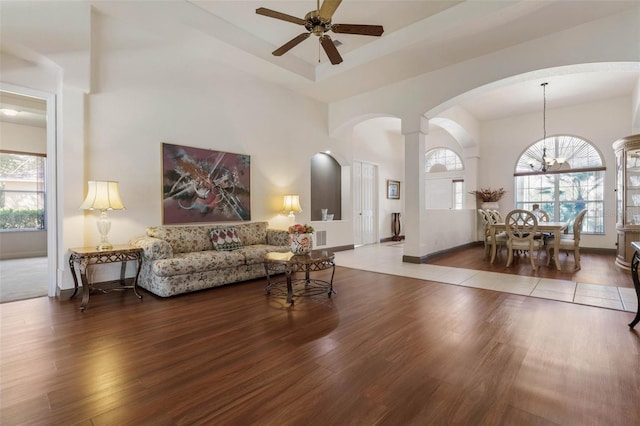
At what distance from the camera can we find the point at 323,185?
287 inches

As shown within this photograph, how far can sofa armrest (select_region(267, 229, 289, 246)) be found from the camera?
4953 millimetres

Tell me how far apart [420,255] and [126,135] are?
17.1 ft

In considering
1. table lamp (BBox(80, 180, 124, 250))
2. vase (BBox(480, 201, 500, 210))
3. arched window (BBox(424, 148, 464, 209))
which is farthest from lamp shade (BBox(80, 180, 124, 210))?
arched window (BBox(424, 148, 464, 209))

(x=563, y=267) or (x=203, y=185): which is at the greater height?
(x=203, y=185)

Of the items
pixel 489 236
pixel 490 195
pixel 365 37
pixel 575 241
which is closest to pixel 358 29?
pixel 365 37

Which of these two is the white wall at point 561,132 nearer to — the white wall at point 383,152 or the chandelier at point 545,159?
A: the chandelier at point 545,159

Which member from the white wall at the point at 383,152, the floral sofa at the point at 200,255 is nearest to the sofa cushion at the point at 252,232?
the floral sofa at the point at 200,255

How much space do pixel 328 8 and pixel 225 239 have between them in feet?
10.6

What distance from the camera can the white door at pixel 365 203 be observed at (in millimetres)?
8462

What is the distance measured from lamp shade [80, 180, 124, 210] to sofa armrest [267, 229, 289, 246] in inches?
88.0

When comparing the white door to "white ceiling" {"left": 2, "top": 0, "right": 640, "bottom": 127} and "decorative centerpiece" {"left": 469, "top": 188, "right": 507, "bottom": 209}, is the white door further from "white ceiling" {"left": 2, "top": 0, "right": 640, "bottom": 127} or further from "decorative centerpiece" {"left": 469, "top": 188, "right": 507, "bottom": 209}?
"white ceiling" {"left": 2, "top": 0, "right": 640, "bottom": 127}

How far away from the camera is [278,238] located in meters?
4.99

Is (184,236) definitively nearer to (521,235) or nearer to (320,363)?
(320,363)

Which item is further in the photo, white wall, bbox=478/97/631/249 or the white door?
the white door
